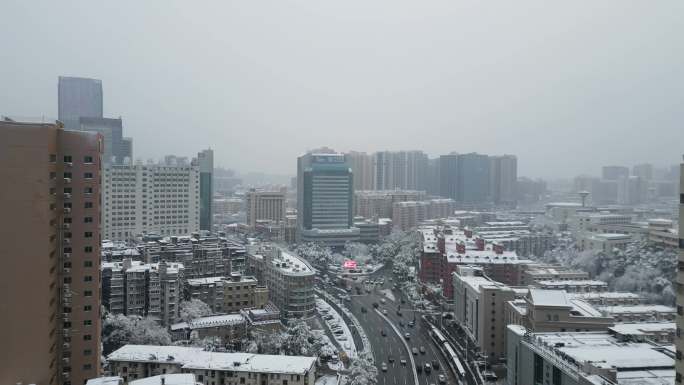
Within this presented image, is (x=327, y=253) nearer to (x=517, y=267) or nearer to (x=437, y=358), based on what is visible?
(x=517, y=267)

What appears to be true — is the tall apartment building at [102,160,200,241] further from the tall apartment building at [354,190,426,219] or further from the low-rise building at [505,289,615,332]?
the low-rise building at [505,289,615,332]

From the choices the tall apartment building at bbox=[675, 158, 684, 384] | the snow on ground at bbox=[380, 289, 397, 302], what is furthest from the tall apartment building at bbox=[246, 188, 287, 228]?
the tall apartment building at bbox=[675, 158, 684, 384]

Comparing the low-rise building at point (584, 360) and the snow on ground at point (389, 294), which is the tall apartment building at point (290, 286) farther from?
the low-rise building at point (584, 360)

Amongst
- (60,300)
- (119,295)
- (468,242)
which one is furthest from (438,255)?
(60,300)

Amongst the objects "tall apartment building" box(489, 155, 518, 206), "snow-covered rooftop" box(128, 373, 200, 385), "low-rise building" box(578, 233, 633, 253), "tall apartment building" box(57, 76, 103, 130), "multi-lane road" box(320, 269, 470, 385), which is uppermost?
"tall apartment building" box(57, 76, 103, 130)

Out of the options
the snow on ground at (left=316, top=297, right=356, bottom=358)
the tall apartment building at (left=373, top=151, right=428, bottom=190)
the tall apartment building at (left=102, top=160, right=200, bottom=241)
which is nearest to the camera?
the snow on ground at (left=316, top=297, right=356, bottom=358)

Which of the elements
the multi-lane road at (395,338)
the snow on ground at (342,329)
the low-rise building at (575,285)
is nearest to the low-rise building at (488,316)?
the multi-lane road at (395,338)
